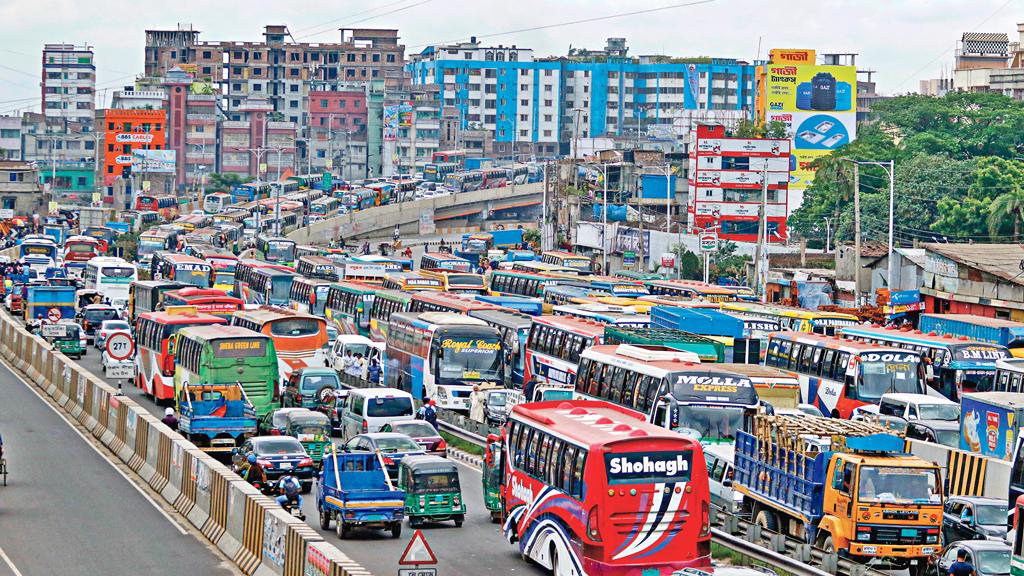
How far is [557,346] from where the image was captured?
42.4 meters

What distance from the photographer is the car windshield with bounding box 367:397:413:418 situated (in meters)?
36.3

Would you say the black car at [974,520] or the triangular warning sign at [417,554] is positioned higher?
the triangular warning sign at [417,554]

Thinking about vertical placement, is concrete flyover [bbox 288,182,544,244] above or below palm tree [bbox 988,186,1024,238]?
below

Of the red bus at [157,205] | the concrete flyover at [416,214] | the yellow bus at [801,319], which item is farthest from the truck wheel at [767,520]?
Answer: the red bus at [157,205]

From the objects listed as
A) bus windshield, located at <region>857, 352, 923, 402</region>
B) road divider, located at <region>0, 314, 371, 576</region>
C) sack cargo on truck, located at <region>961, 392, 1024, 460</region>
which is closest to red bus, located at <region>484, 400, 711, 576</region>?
road divider, located at <region>0, 314, 371, 576</region>

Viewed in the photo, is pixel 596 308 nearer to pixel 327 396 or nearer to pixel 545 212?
pixel 327 396

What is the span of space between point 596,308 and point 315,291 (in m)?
19.0

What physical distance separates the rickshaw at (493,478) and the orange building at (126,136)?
6317 inches

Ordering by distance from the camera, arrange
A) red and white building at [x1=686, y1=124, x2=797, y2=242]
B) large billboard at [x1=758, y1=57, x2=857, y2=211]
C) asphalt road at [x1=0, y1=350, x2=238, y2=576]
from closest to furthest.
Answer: asphalt road at [x1=0, y1=350, x2=238, y2=576] → red and white building at [x1=686, y1=124, x2=797, y2=242] → large billboard at [x1=758, y1=57, x2=857, y2=211]

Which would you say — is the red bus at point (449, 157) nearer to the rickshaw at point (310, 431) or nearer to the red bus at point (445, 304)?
the red bus at point (445, 304)

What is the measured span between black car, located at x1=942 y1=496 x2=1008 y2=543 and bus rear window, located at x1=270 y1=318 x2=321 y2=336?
2470 centimetres

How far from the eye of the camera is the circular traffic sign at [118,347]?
51844 millimetres

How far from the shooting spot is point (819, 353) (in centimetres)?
4106

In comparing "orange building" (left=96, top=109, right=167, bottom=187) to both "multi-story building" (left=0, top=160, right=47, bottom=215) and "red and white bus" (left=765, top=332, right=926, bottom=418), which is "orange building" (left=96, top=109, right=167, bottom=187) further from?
"red and white bus" (left=765, top=332, right=926, bottom=418)
